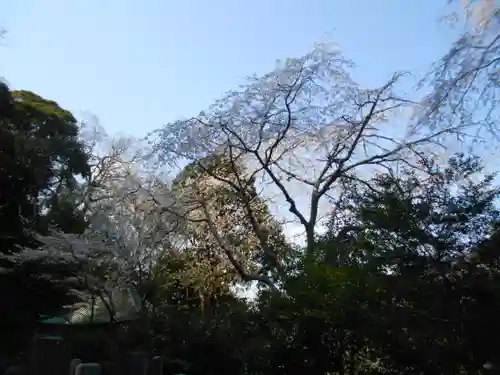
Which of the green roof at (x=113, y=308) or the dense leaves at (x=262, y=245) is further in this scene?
the green roof at (x=113, y=308)

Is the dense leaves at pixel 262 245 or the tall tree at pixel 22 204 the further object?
the tall tree at pixel 22 204

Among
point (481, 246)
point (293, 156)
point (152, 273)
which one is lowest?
point (481, 246)

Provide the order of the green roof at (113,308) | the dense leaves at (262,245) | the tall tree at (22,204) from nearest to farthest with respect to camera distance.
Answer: the dense leaves at (262,245), the green roof at (113,308), the tall tree at (22,204)

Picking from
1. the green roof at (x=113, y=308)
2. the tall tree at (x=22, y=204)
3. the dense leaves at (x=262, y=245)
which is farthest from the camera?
the tall tree at (x=22, y=204)

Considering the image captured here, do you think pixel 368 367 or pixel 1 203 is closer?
pixel 368 367

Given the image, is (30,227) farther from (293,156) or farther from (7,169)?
(293,156)

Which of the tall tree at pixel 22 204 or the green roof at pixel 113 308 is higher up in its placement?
the tall tree at pixel 22 204

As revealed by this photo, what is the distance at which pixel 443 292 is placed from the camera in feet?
21.4

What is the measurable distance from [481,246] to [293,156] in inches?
285

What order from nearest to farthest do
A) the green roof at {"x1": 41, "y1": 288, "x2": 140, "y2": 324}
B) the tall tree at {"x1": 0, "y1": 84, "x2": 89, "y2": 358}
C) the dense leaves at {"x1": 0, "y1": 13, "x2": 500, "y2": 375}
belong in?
the dense leaves at {"x1": 0, "y1": 13, "x2": 500, "y2": 375}, the green roof at {"x1": 41, "y1": 288, "x2": 140, "y2": 324}, the tall tree at {"x1": 0, "y1": 84, "x2": 89, "y2": 358}

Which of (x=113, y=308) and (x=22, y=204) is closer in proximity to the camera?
(x=113, y=308)

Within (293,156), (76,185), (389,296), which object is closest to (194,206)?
(293,156)

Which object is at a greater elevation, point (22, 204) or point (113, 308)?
point (22, 204)

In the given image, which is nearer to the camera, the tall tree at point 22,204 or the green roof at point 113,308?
the green roof at point 113,308
